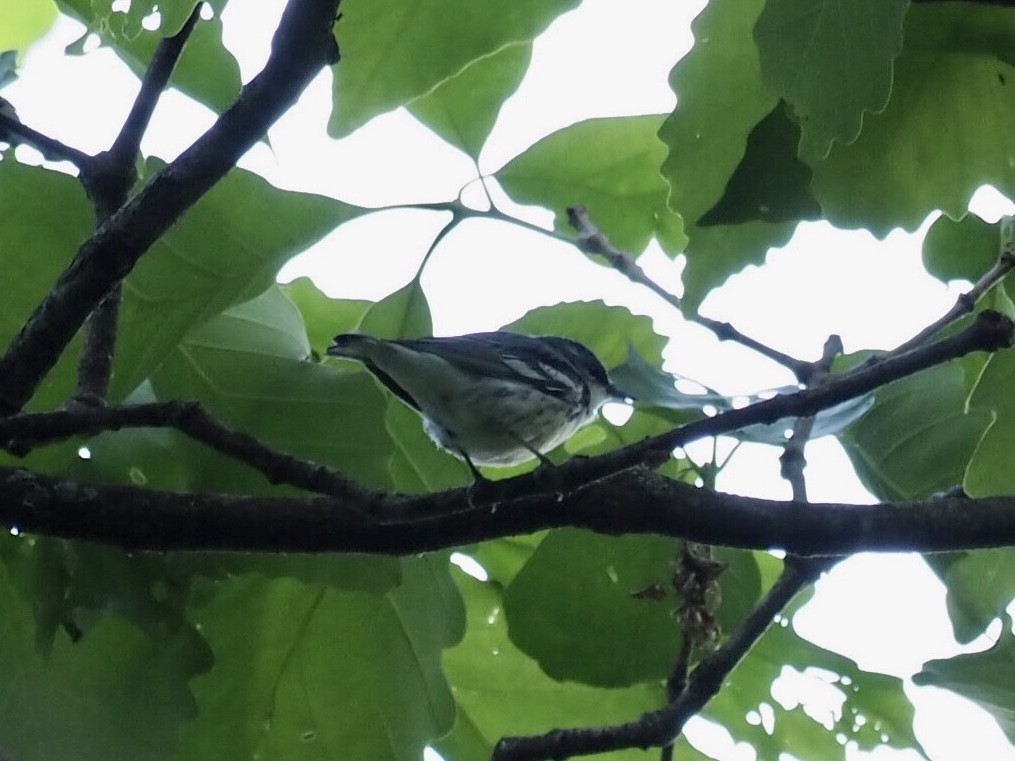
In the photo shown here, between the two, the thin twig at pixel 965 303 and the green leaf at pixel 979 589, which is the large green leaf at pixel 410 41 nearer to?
the thin twig at pixel 965 303

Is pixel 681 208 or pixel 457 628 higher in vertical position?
pixel 681 208

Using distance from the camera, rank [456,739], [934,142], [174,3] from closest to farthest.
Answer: [174,3], [934,142], [456,739]

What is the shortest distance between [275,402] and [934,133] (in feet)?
2.38

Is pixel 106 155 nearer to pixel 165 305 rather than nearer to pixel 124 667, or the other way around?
pixel 165 305

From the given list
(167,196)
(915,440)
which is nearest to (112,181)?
(167,196)

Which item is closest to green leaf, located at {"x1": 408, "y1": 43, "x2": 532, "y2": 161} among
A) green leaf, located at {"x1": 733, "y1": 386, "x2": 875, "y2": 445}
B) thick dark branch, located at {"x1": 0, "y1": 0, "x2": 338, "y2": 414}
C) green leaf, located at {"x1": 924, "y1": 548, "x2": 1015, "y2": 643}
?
green leaf, located at {"x1": 733, "y1": 386, "x2": 875, "y2": 445}

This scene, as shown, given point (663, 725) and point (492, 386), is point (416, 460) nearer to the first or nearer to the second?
point (492, 386)

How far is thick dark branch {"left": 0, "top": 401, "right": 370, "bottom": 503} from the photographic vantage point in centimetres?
102

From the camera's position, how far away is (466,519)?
3.26 feet

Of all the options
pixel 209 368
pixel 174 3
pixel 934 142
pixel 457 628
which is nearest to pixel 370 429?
pixel 209 368

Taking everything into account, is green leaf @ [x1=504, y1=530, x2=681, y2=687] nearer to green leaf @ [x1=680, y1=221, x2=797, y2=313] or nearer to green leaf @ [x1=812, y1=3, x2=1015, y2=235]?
green leaf @ [x1=680, y1=221, x2=797, y2=313]

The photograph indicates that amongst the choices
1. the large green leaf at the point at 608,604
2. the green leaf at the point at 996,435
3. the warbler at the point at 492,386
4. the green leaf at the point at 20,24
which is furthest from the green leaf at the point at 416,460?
the green leaf at the point at 20,24

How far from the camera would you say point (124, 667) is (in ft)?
4.52

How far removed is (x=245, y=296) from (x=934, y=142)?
0.72 metres
